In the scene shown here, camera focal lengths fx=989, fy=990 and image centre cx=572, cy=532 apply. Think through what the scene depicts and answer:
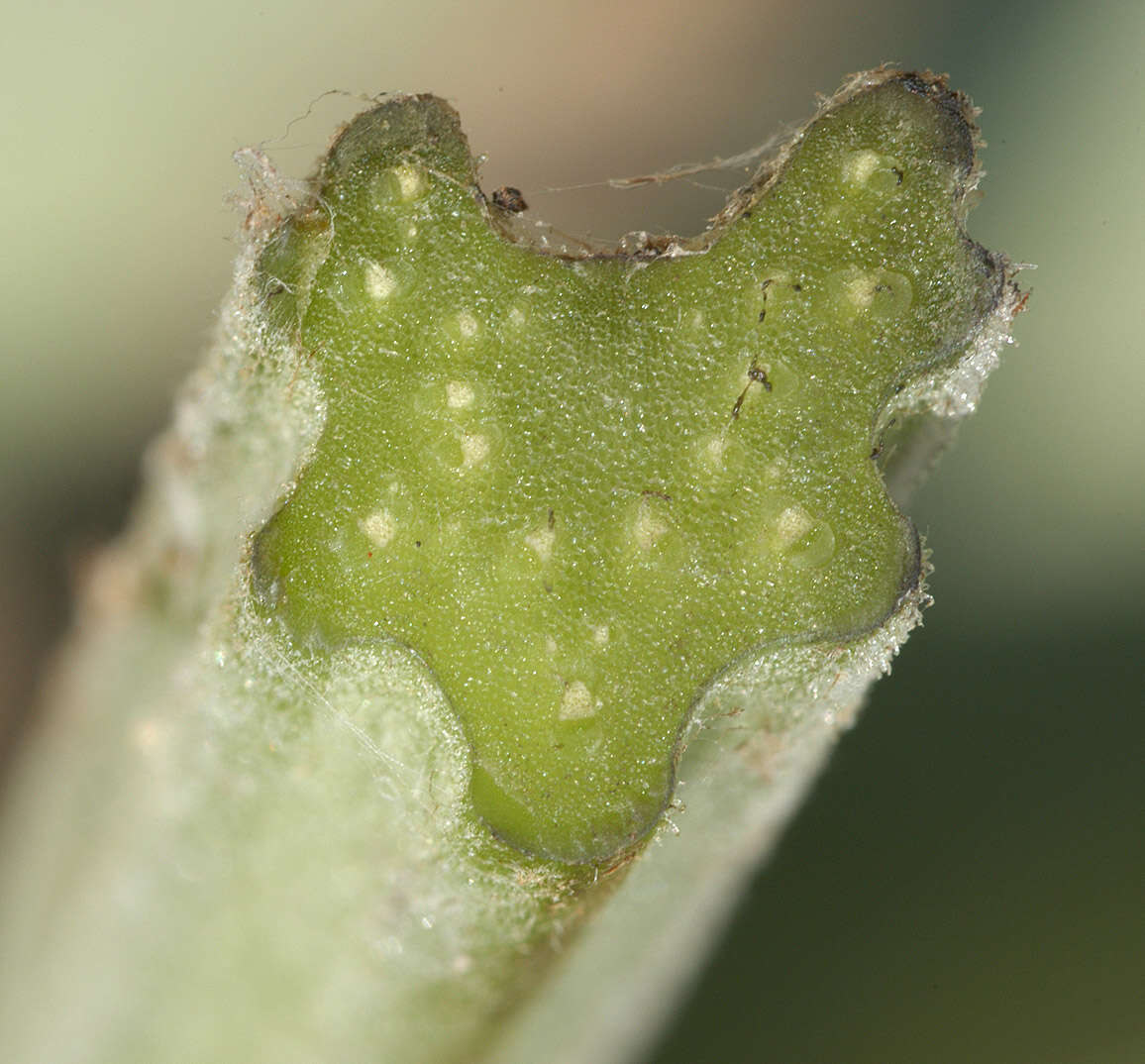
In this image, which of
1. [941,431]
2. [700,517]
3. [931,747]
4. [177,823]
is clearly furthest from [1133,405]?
[177,823]

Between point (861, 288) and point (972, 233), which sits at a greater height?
point (972, 233)

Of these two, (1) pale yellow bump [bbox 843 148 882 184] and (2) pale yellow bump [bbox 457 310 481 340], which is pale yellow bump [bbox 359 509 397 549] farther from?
(1) pale yellow bump [bbox 843 148 882 184]

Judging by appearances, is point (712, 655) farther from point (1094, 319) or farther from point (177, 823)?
point (177, 823)

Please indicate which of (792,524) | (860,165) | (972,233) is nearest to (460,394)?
(792,524)

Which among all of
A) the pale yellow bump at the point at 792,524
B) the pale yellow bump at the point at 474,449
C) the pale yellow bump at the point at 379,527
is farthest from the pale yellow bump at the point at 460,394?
the pale yellow bump at the point at 792,524

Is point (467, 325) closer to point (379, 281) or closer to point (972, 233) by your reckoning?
point (379, 281)

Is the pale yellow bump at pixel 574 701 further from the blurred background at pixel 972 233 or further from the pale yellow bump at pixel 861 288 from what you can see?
the blurred background at pixel 972 233

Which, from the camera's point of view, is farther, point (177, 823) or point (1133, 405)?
point (177, 823)
